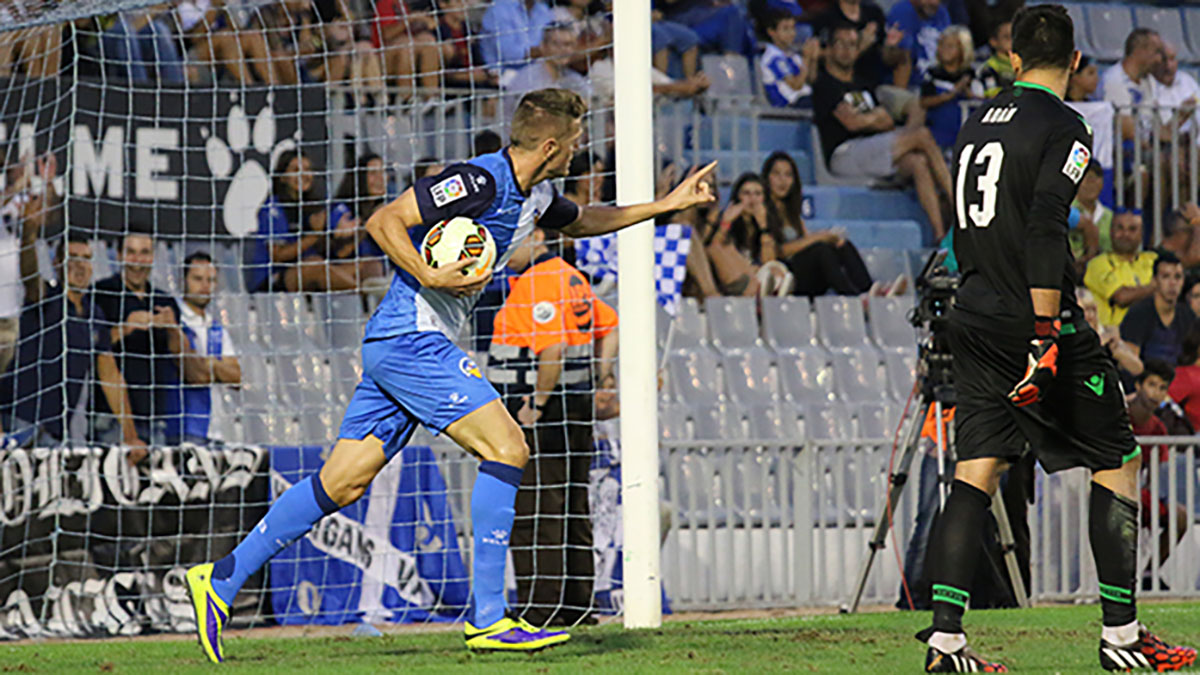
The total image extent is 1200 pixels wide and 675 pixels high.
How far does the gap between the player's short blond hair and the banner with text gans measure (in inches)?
130

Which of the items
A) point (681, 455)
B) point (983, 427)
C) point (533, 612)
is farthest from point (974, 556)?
point (681, 455)

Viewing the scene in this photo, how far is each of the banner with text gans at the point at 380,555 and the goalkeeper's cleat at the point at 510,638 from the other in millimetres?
3116

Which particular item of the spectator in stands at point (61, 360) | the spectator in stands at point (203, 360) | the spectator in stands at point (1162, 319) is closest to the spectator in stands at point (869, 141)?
the spectator in stands at point (1162, 319)

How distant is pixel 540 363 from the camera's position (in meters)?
7.97

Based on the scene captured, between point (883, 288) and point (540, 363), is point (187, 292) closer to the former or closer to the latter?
point (540, 363)

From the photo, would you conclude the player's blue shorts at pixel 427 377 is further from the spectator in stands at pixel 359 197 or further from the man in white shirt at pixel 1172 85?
the man in white shirt at pixel 1172 85

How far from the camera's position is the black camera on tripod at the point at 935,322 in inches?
306

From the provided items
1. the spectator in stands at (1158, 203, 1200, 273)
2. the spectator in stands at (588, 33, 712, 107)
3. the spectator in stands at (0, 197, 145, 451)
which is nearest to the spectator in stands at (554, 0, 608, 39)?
the spectator in stands at (588, 33, 712, 107)

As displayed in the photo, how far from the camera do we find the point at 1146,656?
4727 millimetres

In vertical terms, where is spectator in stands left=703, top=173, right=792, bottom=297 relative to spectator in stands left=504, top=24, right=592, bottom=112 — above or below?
below

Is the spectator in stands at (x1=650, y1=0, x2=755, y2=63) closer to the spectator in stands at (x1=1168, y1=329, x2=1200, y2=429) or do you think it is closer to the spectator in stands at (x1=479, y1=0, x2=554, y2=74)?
the spectator in stands at (x1=479, y1=0, x2=554, y2=74)

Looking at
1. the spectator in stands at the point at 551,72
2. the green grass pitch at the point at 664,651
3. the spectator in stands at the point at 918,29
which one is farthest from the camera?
the spectator in stands at the point at 918,29

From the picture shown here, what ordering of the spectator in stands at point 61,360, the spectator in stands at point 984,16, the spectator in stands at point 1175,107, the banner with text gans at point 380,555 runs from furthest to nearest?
the spectator in stands at point 984,16
the spectator in stands at point 1175,107
the spectator in stands at point 61,360
the banner with text gans at point 380,555

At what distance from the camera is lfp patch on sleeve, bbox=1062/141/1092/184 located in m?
4.62
